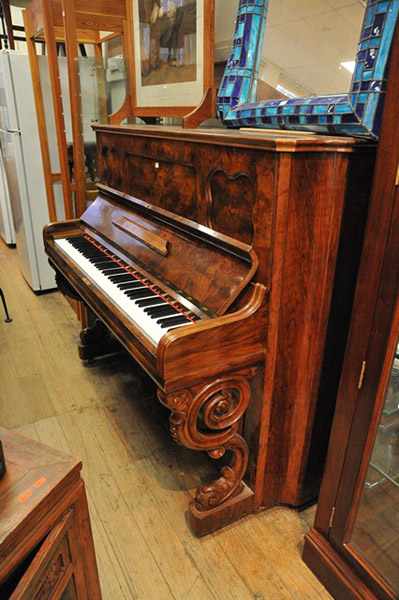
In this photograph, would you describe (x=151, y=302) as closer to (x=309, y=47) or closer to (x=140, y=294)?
(x=140, y=294)

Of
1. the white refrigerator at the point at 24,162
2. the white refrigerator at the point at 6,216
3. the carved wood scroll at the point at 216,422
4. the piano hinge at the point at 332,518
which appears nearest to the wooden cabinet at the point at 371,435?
the piano hinge at the point at 332,518

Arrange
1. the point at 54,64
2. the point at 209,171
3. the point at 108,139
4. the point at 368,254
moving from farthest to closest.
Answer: the point at 54,64
the point at 108,139
the point at 209,171
the point at 368,254

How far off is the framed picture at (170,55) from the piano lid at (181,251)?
48cm

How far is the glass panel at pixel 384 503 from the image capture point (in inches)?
44.5

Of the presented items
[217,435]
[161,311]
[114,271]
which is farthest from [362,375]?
[114,271]

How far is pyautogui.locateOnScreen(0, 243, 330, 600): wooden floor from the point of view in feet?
4.47

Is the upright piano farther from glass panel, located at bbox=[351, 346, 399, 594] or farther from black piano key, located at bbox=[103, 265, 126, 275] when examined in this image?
glass panel, located at bbox=[351, 346, 399, 594]

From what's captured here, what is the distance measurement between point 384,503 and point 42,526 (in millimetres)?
881

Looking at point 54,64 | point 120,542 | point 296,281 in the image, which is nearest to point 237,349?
point 296,281

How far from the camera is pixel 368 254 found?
1.01 meters

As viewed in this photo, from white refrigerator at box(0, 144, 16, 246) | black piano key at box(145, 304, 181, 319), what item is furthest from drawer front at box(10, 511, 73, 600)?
white refrigerator at box(0, 144, 16, 246)

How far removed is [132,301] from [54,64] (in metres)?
1.57

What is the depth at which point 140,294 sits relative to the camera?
1.52 m

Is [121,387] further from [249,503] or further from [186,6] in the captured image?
[186,6]
